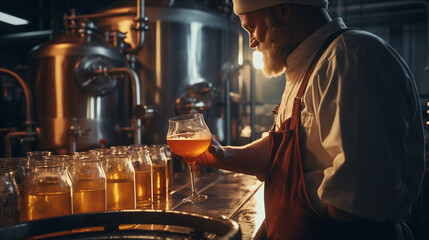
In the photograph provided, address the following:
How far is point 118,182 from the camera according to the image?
1338 mm

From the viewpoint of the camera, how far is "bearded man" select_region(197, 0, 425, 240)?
3.46ft

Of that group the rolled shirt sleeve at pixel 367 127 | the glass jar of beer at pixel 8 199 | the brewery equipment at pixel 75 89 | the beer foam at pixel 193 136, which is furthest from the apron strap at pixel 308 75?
the brewery equipment at pixel 75 89

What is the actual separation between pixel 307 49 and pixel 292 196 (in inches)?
21.3

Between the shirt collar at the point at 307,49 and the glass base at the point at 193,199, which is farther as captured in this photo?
the glass base at the point at 193,199

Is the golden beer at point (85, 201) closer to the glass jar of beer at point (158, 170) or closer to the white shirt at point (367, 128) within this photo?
the glass jar of beer at point (158, 170)

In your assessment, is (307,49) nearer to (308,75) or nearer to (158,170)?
(308,75)

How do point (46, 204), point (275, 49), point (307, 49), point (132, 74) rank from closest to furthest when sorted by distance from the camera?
point (46, 204)
point (307, 49)
point (275, 49)
point (132, 74)

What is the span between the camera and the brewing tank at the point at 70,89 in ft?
10.1

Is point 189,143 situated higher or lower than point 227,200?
higher

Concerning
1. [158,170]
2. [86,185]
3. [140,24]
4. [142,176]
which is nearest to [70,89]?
[140,24]

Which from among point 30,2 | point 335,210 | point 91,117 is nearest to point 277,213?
point 335,210

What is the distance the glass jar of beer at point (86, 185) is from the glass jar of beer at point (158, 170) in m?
0.47

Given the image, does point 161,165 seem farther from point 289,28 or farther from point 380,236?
point 380,236

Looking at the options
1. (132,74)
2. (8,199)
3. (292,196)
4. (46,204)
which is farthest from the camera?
(132,74)
